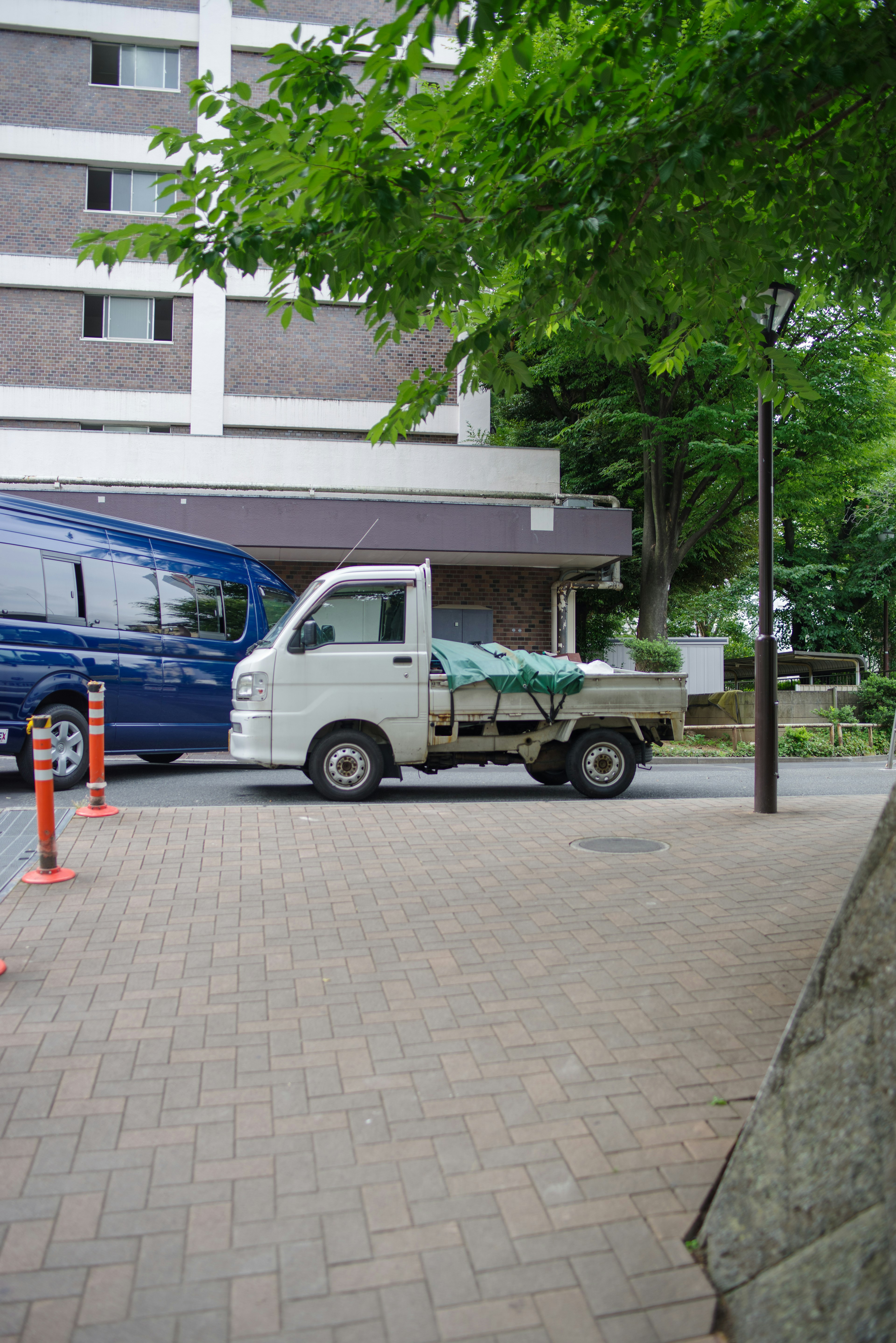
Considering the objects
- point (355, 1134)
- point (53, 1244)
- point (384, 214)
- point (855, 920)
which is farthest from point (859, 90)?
point (53, 1244)

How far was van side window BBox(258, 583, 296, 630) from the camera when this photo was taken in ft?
44.0

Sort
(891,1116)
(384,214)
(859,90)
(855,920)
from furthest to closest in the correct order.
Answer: (859,90), (384,214), (855,920), (891,1116)

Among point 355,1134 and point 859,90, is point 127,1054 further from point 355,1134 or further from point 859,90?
point 859,90

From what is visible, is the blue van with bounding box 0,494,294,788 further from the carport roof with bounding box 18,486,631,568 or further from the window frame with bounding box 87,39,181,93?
the window frame with bounding box 87,39,181,93

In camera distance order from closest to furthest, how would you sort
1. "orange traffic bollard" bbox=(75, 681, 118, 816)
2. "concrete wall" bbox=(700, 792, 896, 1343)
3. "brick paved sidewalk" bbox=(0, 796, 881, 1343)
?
1. "concrete wall" bbox=(700, 792, 896, 1343)
2. "brick paved sidewalk" bbox=(0, 796, 881, 1343)
3. "orange traffic bollard" bbox=(75, 681, 118, 816)

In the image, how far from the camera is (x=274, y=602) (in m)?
13.6

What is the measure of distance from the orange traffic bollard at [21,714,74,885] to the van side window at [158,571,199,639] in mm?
5753

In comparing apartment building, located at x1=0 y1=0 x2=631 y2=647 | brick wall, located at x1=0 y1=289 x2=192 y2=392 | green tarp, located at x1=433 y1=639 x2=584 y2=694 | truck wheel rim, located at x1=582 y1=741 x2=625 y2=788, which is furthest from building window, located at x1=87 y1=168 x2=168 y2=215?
truck wheel rim, located at x1=582 y1=741 x2=625 y2=788

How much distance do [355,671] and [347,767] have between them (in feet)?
3.24

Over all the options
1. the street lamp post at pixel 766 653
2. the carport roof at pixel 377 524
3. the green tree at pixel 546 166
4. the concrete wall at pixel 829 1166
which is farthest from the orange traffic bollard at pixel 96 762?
the carport roof at pixel 377 524

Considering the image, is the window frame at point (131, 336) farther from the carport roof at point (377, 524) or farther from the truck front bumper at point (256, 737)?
the truck front bumper at point (256, 737)

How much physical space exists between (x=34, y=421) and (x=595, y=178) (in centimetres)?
2020

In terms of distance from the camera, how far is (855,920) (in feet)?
8.58

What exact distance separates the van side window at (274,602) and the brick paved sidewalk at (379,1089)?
22.9 ft
